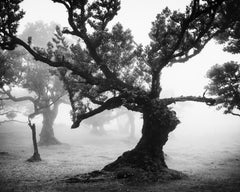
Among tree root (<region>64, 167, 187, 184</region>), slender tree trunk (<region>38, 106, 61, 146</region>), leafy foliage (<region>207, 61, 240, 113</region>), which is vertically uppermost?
leafy foliage (<region>207, 61, 240, 113</region>)

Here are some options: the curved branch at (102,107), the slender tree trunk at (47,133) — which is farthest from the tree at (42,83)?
the curved branch at (102,107)

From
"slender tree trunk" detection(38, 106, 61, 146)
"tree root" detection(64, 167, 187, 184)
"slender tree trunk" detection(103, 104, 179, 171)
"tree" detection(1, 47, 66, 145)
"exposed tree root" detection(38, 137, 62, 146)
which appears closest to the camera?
"tree root" detection(64, 167, 187, 184)

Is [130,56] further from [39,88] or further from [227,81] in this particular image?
[39,88]

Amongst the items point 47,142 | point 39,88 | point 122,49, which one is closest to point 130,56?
point 122,49

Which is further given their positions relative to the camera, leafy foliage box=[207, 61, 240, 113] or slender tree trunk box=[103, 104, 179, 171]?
leafy foliage box=[207, 61, 240, 113]

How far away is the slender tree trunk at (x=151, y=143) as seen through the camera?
603 inches

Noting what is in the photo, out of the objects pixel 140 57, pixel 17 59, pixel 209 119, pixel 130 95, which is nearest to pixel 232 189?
pixel 130 95

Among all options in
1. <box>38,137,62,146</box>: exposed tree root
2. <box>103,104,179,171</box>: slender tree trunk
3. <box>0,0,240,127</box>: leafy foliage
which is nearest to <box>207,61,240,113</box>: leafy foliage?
<box>0,0,240,127</box>: leafy foliage

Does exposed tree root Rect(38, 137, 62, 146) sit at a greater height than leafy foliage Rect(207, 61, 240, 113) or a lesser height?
lesser

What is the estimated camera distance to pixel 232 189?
1115 centimetres

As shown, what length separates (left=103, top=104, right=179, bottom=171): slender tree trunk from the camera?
50.2ft

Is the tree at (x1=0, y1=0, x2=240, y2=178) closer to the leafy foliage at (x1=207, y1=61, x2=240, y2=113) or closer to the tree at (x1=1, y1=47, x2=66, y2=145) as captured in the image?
the leafy foliage at (x1=207, y1=61, x2=240, y2=113)

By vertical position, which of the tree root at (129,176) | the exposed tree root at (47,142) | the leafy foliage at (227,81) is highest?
the leafy foliage at (227,81)

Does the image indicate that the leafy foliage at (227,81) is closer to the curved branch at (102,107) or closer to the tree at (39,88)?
the curved branch at (102,107)
